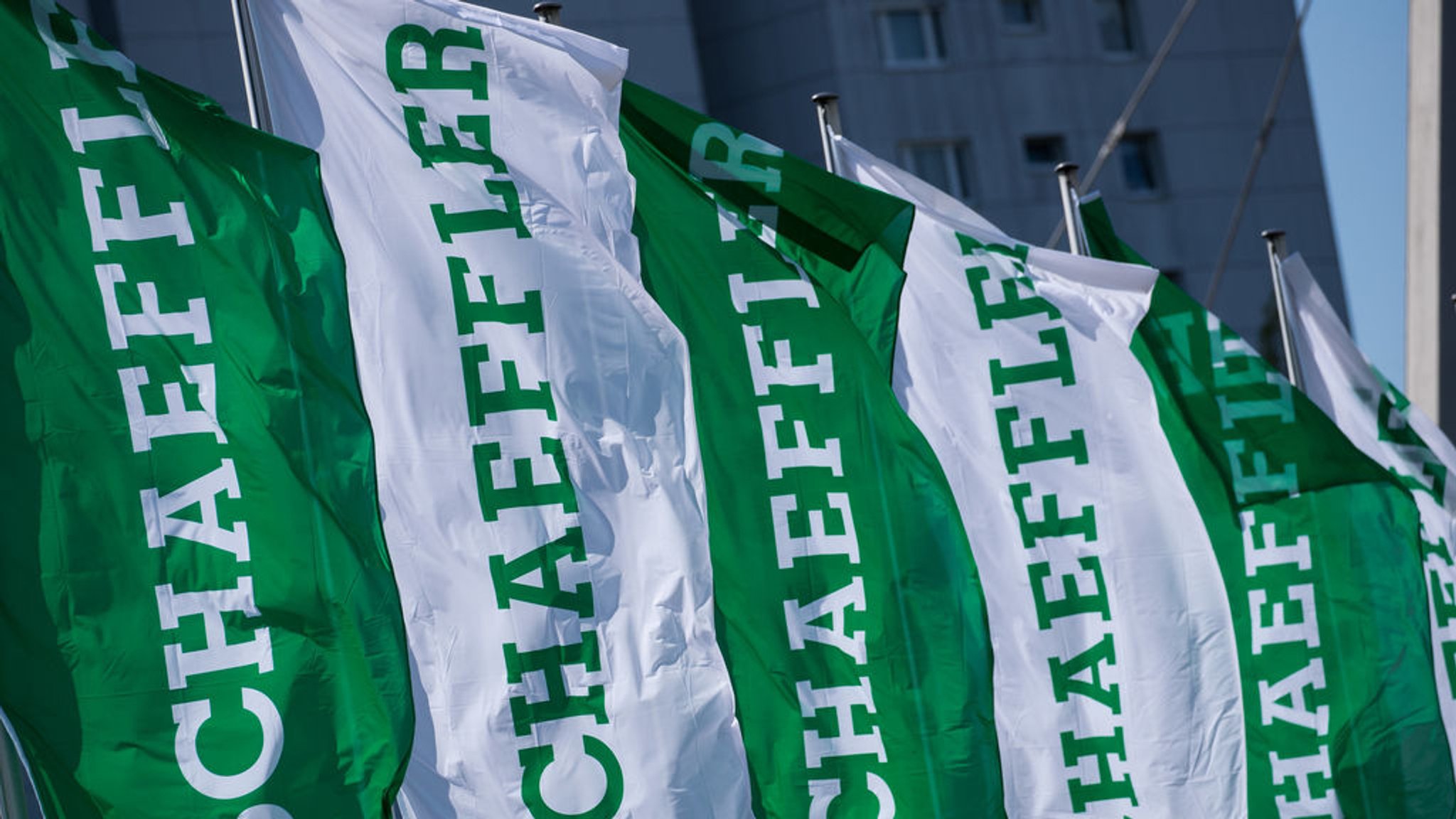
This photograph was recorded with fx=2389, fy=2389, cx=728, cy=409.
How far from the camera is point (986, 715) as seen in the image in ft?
35.3

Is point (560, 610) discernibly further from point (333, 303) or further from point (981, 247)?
point (981, 247)

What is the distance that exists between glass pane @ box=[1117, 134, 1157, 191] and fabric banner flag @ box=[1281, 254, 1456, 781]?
24020 millimetres

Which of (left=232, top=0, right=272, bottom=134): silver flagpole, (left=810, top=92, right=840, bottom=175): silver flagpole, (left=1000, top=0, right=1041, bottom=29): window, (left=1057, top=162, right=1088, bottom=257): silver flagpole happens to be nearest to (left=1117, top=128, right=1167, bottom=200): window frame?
(left=1000, top=0, right=1041, bottom=29): window

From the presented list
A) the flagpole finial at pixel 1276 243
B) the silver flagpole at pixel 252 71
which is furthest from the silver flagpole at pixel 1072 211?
the silver flagpole at pixel 252 71

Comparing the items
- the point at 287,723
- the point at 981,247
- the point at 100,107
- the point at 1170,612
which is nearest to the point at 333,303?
the point at 100,107

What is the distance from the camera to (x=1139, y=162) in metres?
38.6

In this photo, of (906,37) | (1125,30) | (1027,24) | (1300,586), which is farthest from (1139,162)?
(1300,586)

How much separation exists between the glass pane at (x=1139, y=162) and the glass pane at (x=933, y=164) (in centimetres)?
330

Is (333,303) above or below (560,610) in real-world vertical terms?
above

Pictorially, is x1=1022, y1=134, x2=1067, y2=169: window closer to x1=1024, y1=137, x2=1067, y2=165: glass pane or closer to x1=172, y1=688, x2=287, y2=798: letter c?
x1=1024, y1=137, x2=1067, y2=165: glass pane

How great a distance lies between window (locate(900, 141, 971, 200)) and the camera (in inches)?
1441

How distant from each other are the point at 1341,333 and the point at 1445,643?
78.3 inches

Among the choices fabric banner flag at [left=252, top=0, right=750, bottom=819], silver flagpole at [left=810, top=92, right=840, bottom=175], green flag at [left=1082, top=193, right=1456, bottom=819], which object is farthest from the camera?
green flag at [left=1082, top=193, right=1456, bottom=819]

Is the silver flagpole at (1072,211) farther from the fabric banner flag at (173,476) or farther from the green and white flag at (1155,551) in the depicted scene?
the fabric banner flag at (173,476)
